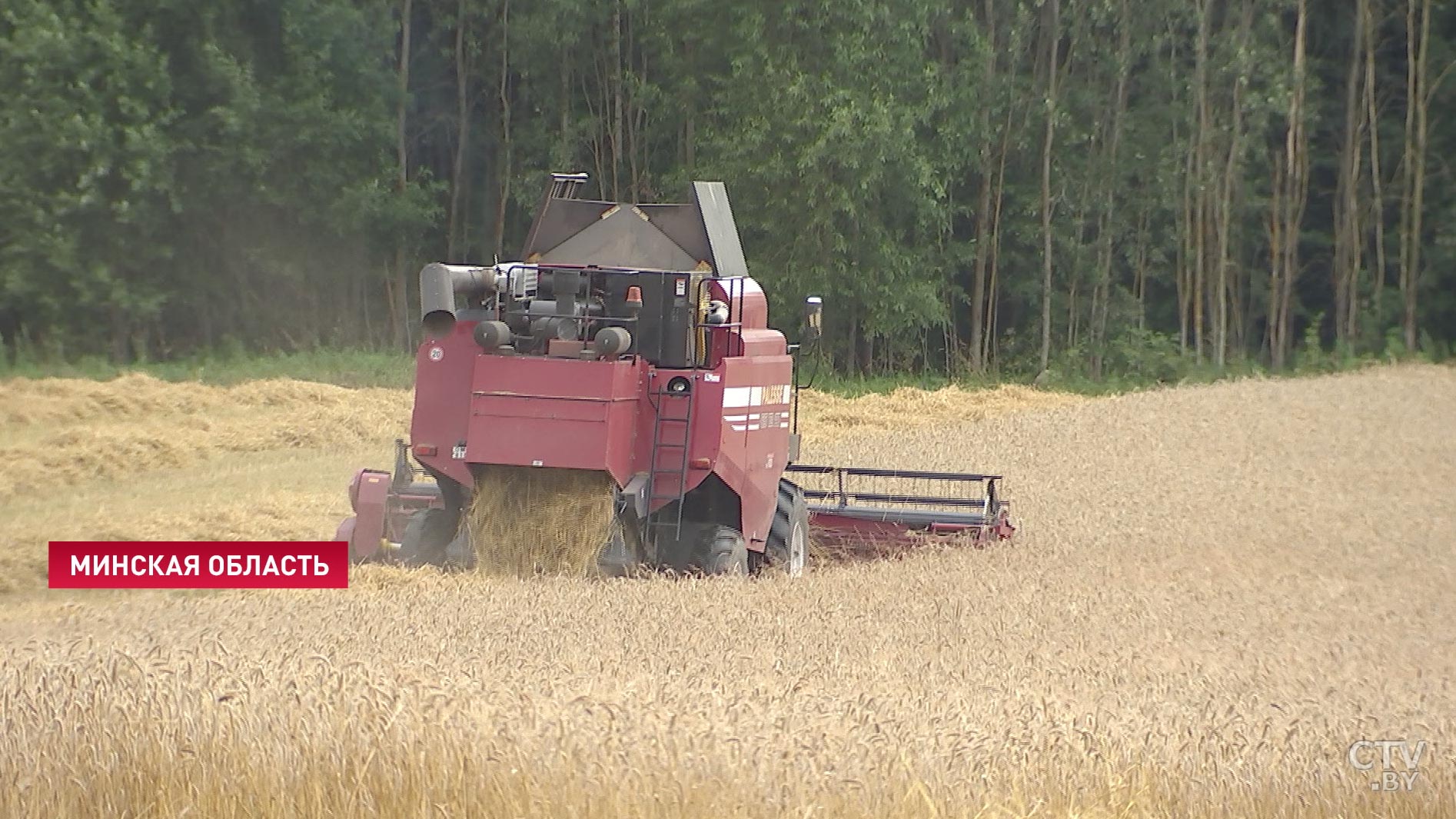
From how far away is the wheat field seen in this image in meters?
5.18

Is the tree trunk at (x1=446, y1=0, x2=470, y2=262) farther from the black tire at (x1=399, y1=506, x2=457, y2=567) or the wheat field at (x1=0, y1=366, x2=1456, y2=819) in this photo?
the black tire at (x1=399, y1=506, x2=457, y2=567)

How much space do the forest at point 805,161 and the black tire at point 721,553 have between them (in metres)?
21.2

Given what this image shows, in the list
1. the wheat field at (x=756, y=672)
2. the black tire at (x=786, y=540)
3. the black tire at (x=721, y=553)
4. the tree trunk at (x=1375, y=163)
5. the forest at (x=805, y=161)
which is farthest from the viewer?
the tree trunk at (x=1375, y=163)

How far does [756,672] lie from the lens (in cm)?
712

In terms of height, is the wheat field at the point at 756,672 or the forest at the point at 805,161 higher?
the forest at the point at 805,161

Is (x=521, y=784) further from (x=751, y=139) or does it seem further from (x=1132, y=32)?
(x=1132, y=32)

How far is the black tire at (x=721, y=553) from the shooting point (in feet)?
34.8

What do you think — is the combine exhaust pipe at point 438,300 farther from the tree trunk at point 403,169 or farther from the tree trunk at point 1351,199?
the tree trunk at point 1351,199

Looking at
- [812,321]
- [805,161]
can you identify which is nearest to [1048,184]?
[805,161]

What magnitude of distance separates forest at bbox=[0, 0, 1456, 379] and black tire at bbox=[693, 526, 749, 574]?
835 inches

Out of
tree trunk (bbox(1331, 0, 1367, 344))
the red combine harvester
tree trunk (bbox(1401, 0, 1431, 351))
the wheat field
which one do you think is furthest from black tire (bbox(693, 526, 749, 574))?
tree trunk (bbox(1331, 0, 1367, 344))

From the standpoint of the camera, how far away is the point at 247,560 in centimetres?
1028

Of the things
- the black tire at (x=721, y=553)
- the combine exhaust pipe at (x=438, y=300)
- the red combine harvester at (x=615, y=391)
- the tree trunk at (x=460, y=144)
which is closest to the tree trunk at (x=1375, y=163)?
the tree trunk at (x=460, y=144)

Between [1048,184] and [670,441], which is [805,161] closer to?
[1048,184]
